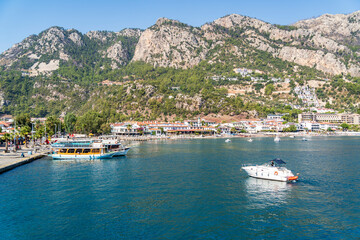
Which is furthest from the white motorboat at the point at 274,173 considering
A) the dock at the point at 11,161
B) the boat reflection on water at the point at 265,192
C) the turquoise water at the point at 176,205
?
the dock at the point at 11,161

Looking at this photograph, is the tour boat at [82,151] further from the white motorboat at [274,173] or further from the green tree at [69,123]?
the green tree at [69,123]

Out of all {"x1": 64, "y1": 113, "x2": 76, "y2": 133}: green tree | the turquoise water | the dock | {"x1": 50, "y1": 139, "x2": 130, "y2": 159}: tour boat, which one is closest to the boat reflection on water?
the turquoise water

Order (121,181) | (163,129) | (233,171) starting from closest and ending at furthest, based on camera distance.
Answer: (121,181) < (233,171) < (163,129)

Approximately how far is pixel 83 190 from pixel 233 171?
26.5 meters

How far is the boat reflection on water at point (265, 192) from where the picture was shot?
33062mm

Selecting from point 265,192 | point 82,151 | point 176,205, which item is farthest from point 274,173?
point 82,151

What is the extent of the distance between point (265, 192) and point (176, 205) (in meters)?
13.2

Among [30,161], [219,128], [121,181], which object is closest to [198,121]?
[219,128]

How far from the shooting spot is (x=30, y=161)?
6262 centimetres

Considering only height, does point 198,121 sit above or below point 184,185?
above

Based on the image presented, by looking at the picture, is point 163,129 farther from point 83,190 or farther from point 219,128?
point 83,190

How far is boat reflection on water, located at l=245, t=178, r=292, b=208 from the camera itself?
33062 mm

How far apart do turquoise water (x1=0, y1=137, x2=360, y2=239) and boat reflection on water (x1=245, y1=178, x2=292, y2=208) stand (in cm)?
12

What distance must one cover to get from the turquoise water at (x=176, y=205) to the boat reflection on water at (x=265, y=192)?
12 cm
